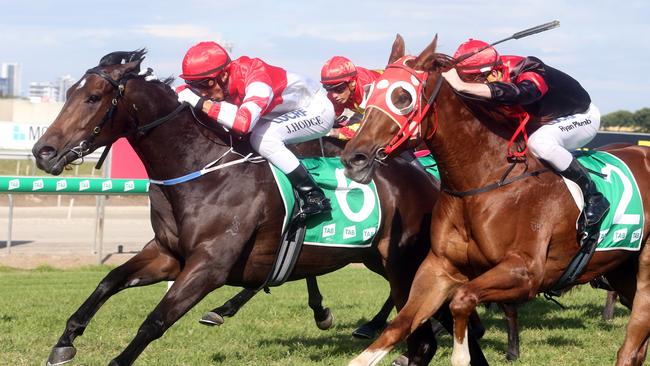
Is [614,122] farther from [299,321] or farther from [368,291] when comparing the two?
[299,321]

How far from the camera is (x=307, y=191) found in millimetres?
6102

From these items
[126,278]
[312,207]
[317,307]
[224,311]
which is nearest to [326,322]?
[317,307]

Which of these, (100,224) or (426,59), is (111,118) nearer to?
(426,59)

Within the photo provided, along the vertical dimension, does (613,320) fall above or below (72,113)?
below

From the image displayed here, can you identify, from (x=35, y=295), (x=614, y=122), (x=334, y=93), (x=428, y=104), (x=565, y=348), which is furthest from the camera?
(x=614, y=122)

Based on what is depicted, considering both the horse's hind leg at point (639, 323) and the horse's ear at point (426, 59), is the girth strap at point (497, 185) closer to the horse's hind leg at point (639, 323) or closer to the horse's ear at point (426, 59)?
the horse's ear at point (426, 59)

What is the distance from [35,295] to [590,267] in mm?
6535

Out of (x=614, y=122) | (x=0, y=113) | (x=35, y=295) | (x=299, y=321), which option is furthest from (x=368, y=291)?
(x=0, y=113)

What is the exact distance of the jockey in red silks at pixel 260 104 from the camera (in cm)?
584

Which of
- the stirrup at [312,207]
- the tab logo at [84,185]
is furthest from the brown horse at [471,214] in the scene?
the tab logo at [84,185]

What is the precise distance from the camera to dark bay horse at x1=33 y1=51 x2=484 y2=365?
5.61 metres

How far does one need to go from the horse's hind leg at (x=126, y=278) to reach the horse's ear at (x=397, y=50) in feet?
6.07

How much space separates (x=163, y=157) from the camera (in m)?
5.89

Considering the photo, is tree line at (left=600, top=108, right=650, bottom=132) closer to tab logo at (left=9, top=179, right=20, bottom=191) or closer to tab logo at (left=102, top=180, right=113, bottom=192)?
tab logo at (left=102, top=180, right=113, bottom=192)
